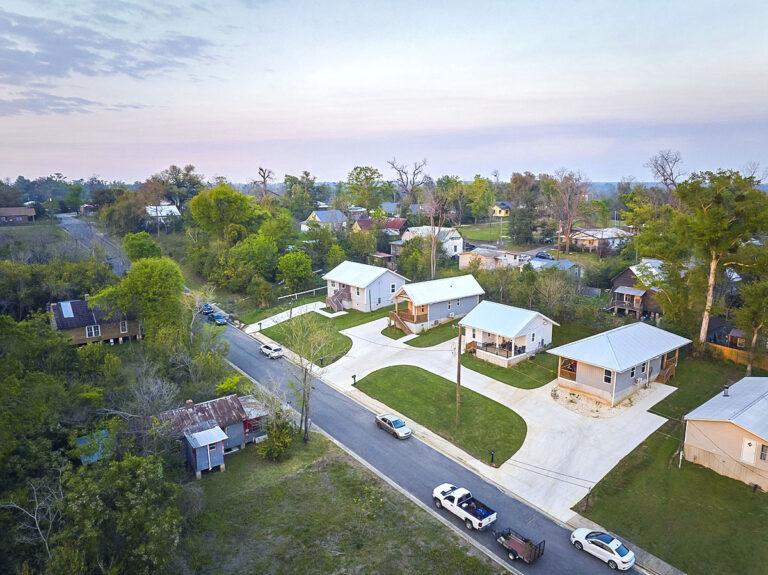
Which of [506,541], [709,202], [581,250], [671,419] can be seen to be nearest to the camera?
[506,541]

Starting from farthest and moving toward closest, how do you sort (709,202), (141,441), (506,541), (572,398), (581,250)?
(581,250)
(709,202)
(572,398)
(141,441)
(506,541)

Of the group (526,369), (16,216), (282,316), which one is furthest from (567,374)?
(16,216)

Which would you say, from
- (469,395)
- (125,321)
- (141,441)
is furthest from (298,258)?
(141,441)

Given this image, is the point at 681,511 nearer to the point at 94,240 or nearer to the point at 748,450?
the point at 748,450

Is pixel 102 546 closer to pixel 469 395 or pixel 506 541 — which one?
pixel 506 541

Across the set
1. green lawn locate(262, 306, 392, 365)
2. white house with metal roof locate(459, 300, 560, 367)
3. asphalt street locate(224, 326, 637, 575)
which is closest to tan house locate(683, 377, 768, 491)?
asphalt street locate(224, 326, 637, 575)

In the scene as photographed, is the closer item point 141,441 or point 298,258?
point 141,441

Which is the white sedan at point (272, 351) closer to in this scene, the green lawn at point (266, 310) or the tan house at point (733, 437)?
the green lawn at point (266, 310)

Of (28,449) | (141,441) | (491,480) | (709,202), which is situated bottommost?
(491,480)
